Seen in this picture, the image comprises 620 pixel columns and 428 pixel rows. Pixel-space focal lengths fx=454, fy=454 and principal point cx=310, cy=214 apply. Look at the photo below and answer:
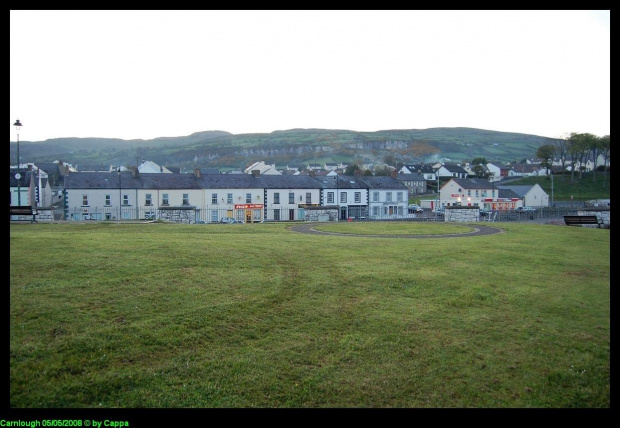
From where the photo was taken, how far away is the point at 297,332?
8.87 m

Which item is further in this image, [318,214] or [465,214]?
[465,214]

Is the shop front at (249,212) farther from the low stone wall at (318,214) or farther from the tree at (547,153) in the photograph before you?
the tree at (547,153)

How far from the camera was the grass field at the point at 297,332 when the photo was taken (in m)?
6.81

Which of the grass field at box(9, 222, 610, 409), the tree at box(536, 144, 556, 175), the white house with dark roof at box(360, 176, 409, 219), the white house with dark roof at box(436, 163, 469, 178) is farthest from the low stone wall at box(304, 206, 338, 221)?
the white house with dark roof at box(436, 163, 469, 178)

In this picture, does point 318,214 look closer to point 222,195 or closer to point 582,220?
point 582,220

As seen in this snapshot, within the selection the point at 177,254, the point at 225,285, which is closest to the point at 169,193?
the point at 177,254

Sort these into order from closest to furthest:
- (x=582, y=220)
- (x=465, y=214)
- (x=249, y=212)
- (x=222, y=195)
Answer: (x=582, y=220) < (x=465, y=214) < (x=249, y=212) < (x=222, y=195)

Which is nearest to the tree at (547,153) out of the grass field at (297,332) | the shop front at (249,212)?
the shop front at (249,212)

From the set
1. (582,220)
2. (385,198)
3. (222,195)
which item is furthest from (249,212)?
(582,220)
